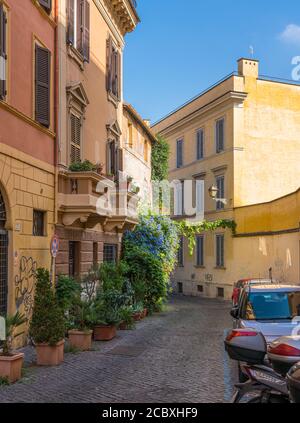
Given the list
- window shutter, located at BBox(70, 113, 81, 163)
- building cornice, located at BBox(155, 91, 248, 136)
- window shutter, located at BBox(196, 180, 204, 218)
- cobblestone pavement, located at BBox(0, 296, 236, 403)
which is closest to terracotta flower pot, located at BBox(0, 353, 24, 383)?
cobblestone pavement, located at BBox(0, 296, 236, 403)

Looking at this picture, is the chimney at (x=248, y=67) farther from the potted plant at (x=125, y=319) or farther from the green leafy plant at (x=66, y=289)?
the green leafy plant at (x=66, y=289)

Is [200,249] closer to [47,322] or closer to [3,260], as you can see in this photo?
[3,260]

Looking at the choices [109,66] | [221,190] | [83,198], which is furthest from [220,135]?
[83,198]

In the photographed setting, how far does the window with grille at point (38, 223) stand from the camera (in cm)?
1409

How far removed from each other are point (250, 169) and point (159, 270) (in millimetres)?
12301

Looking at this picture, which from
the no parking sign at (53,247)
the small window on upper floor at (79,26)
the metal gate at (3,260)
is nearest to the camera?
the metal gate at (3,260)

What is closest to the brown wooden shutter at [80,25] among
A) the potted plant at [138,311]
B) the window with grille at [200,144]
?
the potted plant at [138,311]

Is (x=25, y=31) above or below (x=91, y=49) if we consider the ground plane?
below

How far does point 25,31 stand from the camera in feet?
43.4

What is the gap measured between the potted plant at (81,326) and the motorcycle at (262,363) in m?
8.04

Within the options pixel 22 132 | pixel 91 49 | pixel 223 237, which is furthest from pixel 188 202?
pixel 22 132

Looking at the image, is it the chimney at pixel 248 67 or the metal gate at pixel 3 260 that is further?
the chimney at pixel 248 67

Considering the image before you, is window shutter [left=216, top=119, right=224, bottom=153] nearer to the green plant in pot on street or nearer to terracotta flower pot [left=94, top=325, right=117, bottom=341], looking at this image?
the green plant in pot on street
